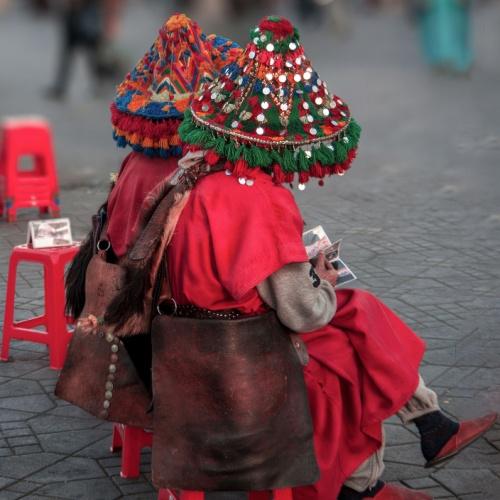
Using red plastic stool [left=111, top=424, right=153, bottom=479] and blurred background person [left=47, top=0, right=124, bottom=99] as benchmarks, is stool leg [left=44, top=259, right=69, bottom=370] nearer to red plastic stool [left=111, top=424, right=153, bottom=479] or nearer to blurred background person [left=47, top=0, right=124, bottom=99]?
red plastic stool [left=111, top=424, right=153, bottom=479]

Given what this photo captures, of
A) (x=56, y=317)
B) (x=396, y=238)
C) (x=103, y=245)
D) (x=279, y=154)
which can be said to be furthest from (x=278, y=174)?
(x=396, y=238)

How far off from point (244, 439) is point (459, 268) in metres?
4.19

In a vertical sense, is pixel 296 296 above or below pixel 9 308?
above

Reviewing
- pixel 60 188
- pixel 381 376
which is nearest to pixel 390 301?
pixel 381 376

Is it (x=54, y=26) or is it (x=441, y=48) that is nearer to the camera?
(x=54, y=26)

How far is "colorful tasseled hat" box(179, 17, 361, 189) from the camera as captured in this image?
344 centimetres

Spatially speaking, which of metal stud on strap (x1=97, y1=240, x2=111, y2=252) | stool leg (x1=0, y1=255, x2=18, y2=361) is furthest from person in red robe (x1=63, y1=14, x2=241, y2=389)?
stool leg (x1=0, y1=255, x2=18, y2=361)

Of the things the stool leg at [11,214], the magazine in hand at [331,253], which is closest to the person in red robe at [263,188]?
the magazine in hand at [331,253]

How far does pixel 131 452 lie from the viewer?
431cm

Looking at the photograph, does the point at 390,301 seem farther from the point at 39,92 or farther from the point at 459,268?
the point at 39,92

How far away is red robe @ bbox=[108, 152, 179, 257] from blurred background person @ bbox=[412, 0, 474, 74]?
490 inches

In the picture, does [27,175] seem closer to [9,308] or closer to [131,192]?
[9,308]

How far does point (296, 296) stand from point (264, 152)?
47 centimetres

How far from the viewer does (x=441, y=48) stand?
55.4 ft
